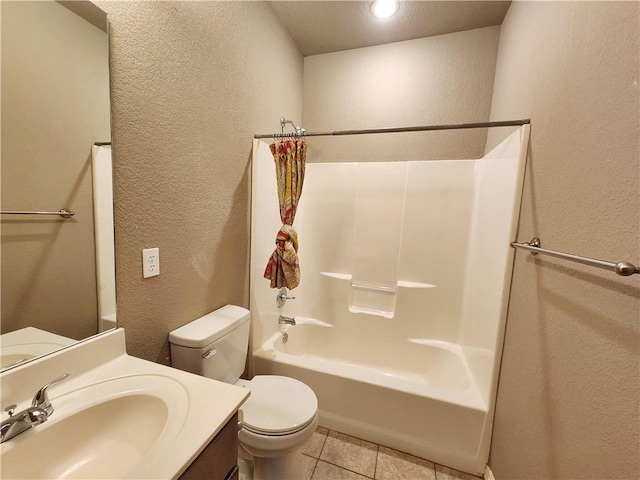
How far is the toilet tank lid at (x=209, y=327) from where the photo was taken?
1.05 meters

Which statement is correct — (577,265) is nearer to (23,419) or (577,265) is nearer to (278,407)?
(278,407)

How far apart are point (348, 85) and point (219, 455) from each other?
2.48 m

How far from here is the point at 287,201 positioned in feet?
4.99

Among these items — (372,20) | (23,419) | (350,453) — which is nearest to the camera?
(23,419)

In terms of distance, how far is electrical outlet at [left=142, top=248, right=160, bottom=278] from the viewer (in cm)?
95

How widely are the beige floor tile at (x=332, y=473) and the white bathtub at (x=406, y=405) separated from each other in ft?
0.69

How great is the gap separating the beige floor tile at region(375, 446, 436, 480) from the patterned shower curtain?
1.11 meters

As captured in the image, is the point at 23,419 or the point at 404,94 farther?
the point at 404,94

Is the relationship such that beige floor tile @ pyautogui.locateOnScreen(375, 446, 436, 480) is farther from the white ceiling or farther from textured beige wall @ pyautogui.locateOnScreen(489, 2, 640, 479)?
the white ceiling

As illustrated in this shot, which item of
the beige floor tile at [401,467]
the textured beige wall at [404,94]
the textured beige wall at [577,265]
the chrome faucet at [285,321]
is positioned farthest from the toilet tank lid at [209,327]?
the textured beige wall at [404,94]

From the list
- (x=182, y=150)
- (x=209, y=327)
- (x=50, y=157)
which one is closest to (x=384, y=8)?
(x=182, y=150)

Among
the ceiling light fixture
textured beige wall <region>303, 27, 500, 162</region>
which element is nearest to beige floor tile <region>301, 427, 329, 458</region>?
textured beige wall <region>303, 27, 500, 162</region>

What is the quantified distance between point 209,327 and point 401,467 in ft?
4.28

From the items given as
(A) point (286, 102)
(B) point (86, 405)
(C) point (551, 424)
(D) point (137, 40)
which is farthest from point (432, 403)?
(A) point (286, 102)
